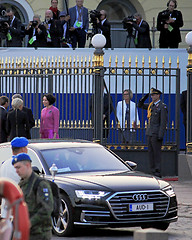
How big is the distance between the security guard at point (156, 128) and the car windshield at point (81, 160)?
585 centimetres

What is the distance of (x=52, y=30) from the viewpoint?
21.3 metres

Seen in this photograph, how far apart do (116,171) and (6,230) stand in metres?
7.07

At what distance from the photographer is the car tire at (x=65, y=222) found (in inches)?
388

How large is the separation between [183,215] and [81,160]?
80.8 inches

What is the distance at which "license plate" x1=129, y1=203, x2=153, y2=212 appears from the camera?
9.81m

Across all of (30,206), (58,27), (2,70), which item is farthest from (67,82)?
(30,206)

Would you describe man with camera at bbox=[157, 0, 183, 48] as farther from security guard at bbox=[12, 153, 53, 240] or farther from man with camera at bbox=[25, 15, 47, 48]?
security guard at bbox=[12, 153, 53, 240]

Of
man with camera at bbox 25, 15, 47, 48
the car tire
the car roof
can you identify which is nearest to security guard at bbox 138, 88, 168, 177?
man with camera at bbox 25, 15, 47, 48

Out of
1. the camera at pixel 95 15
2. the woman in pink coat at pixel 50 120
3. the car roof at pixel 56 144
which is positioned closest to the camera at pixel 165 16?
the camera at pixel 95 15

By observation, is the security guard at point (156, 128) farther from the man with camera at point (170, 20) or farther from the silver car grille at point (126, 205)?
the silver car grille at point (126, 205)

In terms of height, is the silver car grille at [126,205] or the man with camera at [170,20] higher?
the man with camera at [170,20]

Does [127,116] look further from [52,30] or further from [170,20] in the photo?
[170,20]

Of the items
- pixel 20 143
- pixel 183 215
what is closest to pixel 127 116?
pixel 183 215

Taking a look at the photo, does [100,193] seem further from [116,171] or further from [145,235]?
[145,235]
